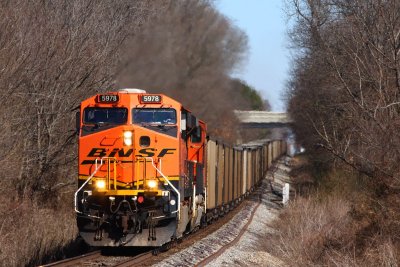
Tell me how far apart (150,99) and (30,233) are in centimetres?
407

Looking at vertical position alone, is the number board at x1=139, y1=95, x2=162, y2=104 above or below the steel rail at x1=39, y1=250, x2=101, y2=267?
above

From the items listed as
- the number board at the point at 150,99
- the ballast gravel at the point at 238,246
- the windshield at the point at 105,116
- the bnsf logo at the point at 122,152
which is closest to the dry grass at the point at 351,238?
the ballast gravel at the point at 238,246

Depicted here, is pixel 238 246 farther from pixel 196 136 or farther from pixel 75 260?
pixel 75 260

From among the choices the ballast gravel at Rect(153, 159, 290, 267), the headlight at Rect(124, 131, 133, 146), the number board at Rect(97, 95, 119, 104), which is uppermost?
the number board at Rect(97, 95, 119, 104)

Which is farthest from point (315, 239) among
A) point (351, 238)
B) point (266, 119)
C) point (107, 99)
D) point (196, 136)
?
point (266, 119)

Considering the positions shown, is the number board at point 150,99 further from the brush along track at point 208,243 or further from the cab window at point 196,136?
the brush along track at point 208,243

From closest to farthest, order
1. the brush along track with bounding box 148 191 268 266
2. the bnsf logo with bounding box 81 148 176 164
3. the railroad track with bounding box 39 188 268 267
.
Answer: the railroad track with bounding box 39 188 268 267 < the brush along track with bounding box 148 191 268 266 < the bnsf logo with bounding box 81 148 176 164

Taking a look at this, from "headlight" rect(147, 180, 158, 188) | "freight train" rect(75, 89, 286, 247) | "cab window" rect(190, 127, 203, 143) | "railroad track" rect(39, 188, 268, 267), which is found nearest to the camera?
"railroad track" rect(39, 188, 268, 267)

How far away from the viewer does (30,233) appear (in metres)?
15.2

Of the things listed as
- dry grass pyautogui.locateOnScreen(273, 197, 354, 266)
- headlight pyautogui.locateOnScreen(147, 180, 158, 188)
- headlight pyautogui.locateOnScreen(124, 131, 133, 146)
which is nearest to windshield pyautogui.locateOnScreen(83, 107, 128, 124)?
headlight pyautogui.locateOnScreen(124, 131, 133, 146)

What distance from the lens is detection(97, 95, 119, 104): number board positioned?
14.5 meters

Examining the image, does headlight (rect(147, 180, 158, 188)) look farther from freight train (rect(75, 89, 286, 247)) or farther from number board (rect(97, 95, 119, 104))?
number board (rect(97, 95, 119, 104))

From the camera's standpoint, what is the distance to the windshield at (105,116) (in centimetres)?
1444

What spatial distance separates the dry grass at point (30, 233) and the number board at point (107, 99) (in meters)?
3.26
